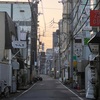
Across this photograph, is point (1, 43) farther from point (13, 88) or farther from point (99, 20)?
point (99, 20)

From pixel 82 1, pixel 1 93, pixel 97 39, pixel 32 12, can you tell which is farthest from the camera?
pixel 32 12

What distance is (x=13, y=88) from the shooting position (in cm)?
3788

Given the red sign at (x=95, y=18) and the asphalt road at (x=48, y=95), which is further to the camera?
the asphalt road at (x=48, y=95)

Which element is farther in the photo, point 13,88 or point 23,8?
point 23,8

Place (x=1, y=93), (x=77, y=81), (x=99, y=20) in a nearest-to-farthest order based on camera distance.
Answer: (x=99, y=20), (x=1, y=93), (x=77, y=81)

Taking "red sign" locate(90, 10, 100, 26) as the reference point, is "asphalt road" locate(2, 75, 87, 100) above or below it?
below

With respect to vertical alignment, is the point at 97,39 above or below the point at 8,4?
below

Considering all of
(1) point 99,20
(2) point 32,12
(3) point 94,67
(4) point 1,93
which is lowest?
(4) point 1,93

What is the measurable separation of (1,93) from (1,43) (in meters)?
13.3

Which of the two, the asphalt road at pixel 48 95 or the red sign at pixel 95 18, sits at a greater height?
the red sign at pixel 95 18

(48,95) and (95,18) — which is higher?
(95,18)

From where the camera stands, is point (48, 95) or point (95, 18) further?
point (48, 95)

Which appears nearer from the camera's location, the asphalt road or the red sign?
the red sign

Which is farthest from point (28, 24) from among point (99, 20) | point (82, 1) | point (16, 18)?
point (99, 20)
